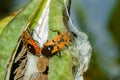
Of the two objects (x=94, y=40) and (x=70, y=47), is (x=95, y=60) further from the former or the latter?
(x=70, y=47)

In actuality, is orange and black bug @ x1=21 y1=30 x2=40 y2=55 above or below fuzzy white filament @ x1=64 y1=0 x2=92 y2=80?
above

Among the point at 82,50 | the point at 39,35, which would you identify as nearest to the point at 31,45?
the point at 39,35

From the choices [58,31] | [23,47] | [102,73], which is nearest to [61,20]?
[58,31]

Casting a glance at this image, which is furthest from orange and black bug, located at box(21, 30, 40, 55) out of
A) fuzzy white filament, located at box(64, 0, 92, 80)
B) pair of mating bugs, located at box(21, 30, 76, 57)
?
fuzzy white filament, located at box(64, 0, 92, 80)

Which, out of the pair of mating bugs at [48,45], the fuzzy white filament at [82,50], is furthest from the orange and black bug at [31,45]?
the fuzzy white filament at [82,50]

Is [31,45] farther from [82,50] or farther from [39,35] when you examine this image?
[82,50]

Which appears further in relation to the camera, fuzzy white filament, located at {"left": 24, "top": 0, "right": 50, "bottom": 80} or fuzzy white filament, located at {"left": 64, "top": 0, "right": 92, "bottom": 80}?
fuzzy white filament, located at {"left": 64, "top": 0, "right": 92, "bottom": 80}

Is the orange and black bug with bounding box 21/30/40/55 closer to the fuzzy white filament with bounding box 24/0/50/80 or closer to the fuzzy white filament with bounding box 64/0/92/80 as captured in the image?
the fuzzy white filament with bounding box 24/0/50/80
